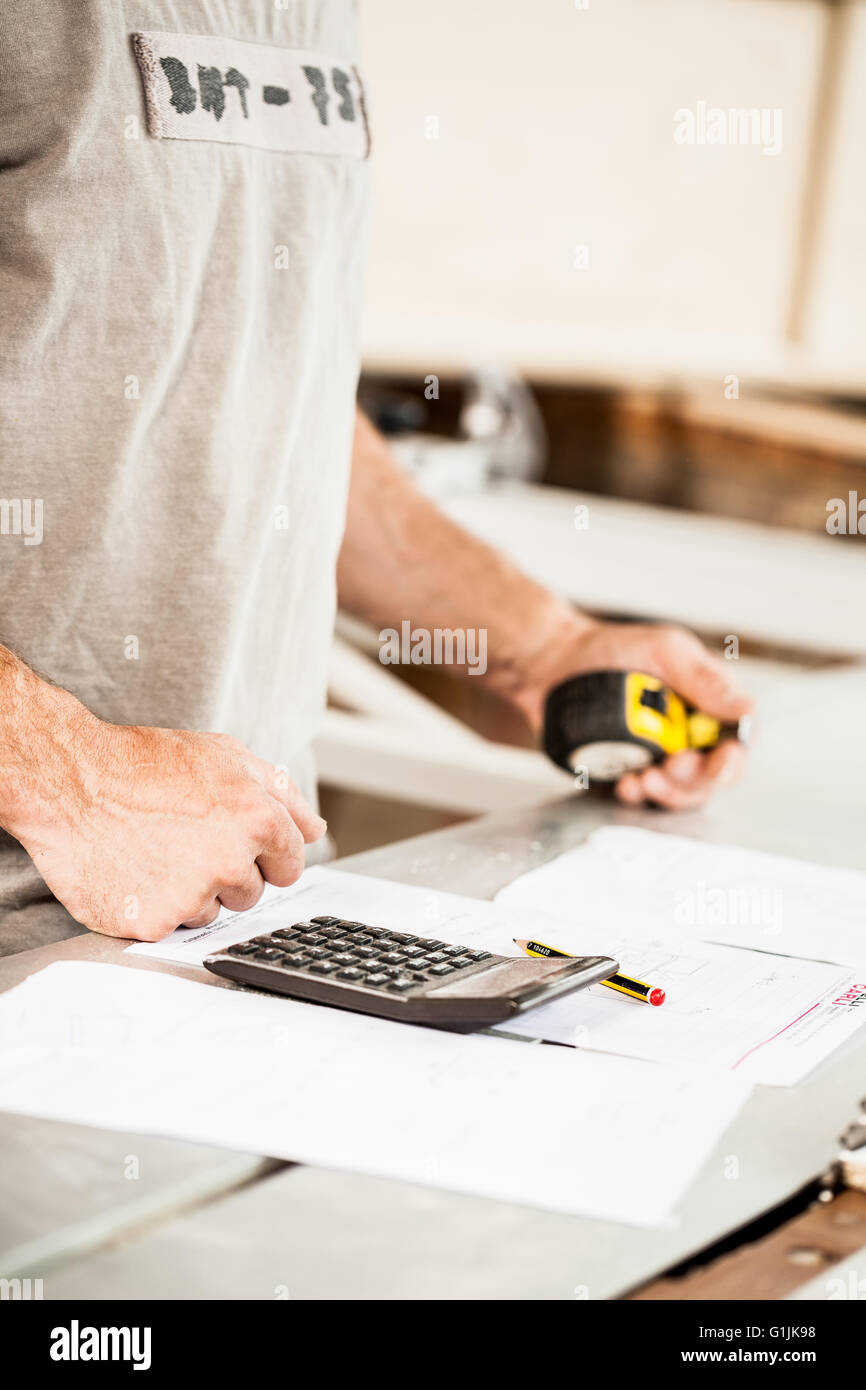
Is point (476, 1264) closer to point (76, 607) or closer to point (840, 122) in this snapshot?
point (76, 607)

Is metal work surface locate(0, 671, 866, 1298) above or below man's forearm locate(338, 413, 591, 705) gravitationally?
below

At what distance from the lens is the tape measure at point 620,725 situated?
42.6 inches

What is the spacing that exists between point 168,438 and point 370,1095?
447 mm

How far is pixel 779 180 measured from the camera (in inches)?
85.1

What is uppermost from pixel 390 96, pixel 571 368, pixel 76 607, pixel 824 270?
pixel 390 96

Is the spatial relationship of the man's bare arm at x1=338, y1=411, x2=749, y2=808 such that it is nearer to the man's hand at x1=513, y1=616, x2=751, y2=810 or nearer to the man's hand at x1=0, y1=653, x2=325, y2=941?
the man's hand at x1=513, y1=616, x2=751, y2=810

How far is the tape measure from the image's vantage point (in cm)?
108

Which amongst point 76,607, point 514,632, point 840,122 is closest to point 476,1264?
point 76,607

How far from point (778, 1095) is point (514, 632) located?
0.63 meters

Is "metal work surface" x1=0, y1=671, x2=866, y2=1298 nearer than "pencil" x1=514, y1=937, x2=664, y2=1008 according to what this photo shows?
Yes

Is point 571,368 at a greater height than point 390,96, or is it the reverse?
point 390,96

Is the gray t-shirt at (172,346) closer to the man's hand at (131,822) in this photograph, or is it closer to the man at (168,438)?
the man at (168,438)

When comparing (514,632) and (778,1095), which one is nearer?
(778,1095)

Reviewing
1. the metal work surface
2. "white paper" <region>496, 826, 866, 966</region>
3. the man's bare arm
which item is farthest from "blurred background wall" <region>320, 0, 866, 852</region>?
the metal work surface
